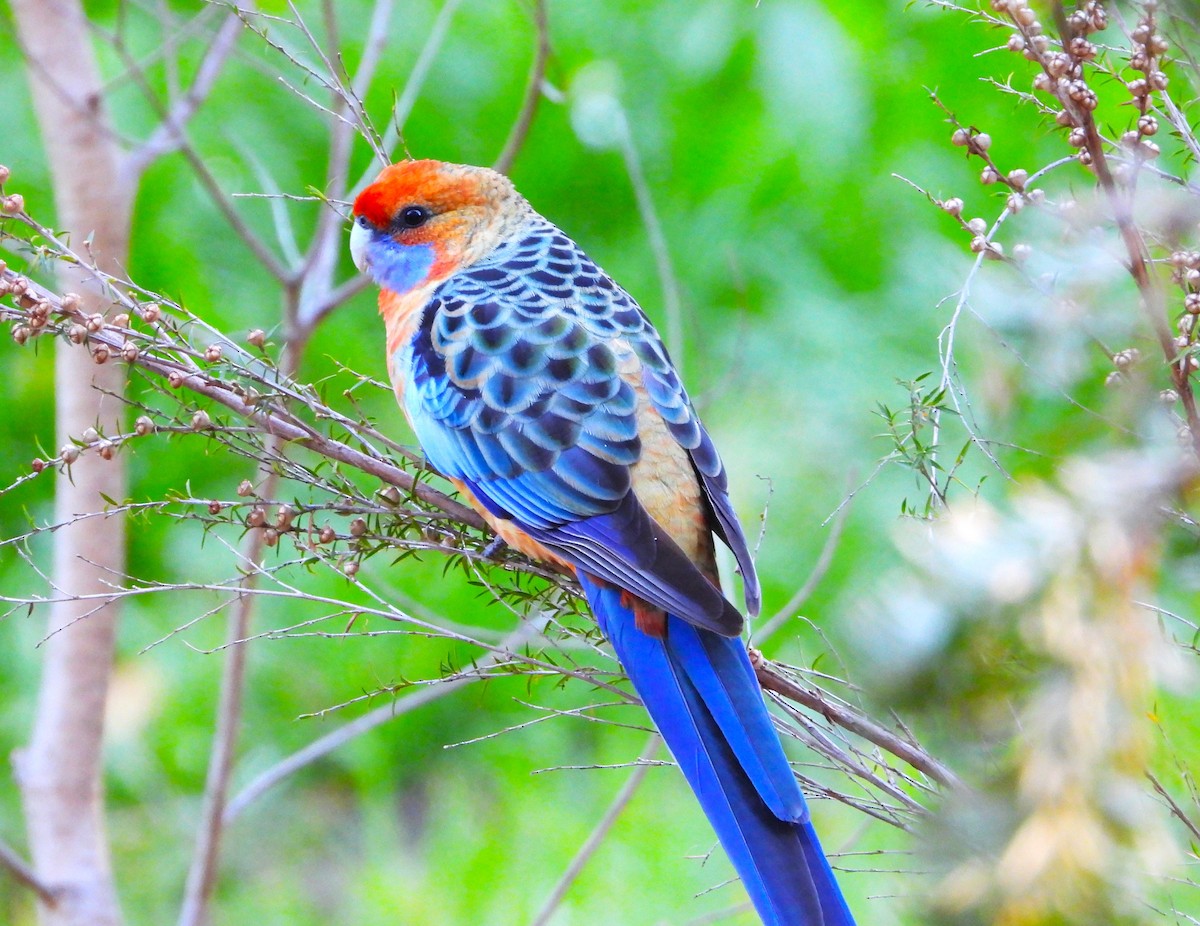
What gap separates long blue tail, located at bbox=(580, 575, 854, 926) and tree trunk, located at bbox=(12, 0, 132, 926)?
74 cm

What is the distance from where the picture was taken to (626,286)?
2.95 meters

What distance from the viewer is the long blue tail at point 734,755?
888mm

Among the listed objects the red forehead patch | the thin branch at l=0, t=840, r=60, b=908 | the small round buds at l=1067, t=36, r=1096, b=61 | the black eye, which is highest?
the small round buds at l=1067, t=36, r=1096, b=61

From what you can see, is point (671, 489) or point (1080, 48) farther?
point (671, 489)

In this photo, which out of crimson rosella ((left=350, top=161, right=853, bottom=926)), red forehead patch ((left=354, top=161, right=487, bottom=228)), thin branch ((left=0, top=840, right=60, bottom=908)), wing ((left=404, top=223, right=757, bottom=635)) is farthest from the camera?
red forehead patch ((left=354, top=161, right=487, bottom=228))

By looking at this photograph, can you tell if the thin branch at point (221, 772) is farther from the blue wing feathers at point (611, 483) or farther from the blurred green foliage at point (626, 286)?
the blurred green foliage at point (626, 286)

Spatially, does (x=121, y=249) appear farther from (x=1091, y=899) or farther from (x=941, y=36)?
(x=941, y=36)

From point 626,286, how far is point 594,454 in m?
1.72

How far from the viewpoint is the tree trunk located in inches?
63.0

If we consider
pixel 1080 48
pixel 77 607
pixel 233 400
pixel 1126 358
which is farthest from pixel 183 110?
pixel 1126 358

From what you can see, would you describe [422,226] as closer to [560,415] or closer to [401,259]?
[401,259]

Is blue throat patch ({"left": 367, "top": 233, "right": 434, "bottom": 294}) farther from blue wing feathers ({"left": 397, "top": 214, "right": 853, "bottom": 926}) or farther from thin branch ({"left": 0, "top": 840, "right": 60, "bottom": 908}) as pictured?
thin branch ({"left": 0, "top": 840, "right": 60, "bottom": 908})

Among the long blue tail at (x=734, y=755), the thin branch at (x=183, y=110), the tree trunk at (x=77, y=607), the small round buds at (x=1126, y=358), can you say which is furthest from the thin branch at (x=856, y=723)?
the thin branch at (x=183, y=110)

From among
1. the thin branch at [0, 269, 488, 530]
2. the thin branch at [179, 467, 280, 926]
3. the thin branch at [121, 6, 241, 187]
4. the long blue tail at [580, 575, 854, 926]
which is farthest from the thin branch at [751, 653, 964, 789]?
the thin branch at [121, 6, 241, 187]
